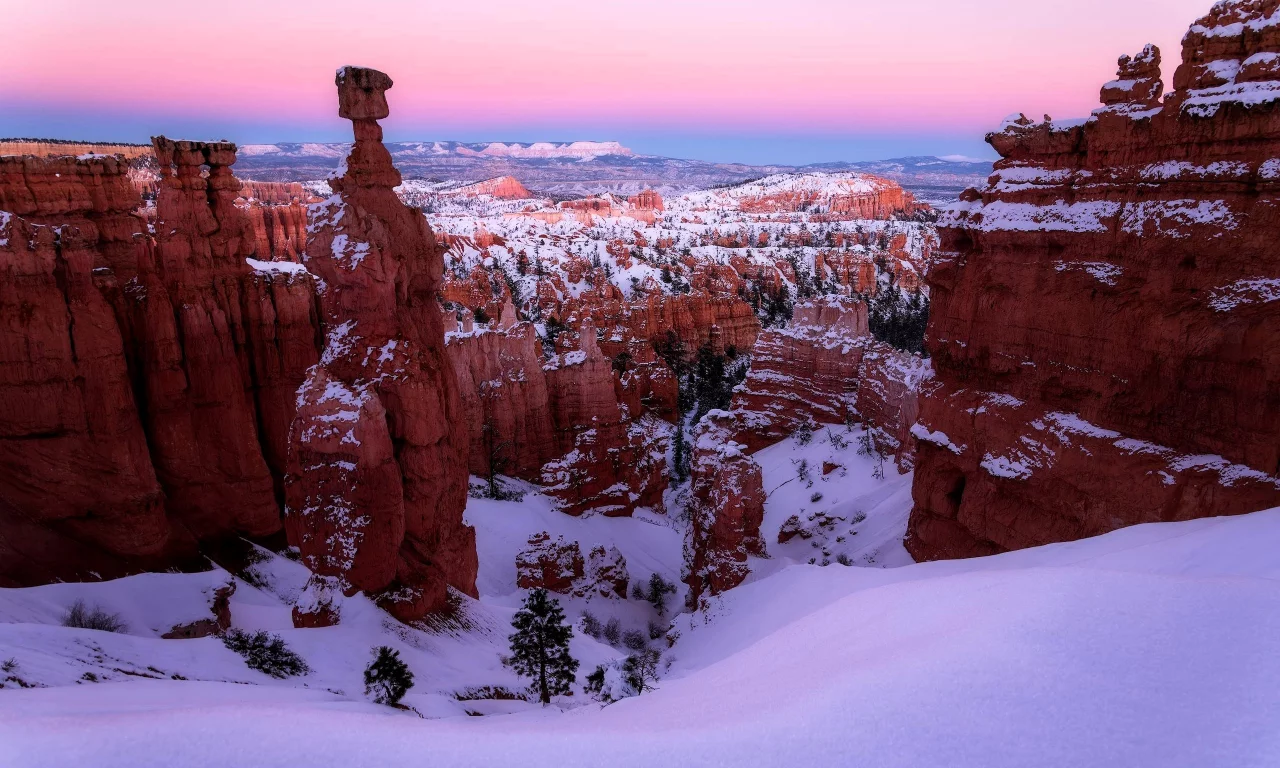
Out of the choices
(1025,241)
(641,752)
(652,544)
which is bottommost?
(652,544)

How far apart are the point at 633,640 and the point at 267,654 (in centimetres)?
1094

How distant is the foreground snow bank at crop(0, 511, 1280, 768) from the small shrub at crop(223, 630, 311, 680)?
2.40m

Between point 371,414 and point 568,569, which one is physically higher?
point 371,414

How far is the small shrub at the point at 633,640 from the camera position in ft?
58.8

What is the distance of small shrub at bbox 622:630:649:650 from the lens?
1792cm

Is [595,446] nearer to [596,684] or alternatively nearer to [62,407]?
[596,684]

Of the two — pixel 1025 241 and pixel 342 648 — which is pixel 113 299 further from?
pixel 1025 241

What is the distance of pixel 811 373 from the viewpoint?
3353 cm

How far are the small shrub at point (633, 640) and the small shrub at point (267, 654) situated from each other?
10.1m

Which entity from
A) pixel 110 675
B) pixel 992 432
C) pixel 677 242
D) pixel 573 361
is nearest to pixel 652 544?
pixel 573 361

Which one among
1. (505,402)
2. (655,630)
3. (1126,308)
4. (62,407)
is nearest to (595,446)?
(505,402)

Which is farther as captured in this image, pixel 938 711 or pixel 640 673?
pixel 640 673

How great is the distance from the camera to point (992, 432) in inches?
Result: 489

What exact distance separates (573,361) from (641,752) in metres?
23.1
